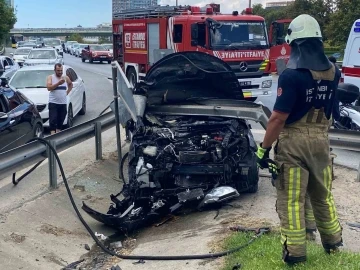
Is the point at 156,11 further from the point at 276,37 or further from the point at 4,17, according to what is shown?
the point at 4,17

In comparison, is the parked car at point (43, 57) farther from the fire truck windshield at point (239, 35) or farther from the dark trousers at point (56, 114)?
the dark trousers at point (56, 114)

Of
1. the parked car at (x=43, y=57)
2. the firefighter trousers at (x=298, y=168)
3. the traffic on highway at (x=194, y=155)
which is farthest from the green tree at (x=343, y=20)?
the firefighter trousers at (x=298, y=168)

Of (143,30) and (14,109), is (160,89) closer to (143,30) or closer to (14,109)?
(14,109)

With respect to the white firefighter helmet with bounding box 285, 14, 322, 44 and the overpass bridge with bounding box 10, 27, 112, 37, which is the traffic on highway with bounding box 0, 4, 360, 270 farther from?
the overpass bridge with bounding box 10, 27, 112, 37

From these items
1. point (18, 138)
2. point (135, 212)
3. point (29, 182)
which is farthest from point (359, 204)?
point (18, 138)

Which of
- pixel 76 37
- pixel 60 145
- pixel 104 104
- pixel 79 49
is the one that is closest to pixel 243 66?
pixel 104 104

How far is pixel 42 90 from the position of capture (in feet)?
48.4

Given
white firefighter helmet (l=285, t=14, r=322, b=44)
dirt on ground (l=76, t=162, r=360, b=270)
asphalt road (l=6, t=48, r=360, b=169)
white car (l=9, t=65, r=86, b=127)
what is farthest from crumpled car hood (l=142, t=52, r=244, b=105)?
white car (l=9, t=65, r=86, b=127)

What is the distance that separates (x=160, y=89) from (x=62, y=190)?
6.81 ft

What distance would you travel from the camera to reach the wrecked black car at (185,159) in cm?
741

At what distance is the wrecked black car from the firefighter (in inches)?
94.6

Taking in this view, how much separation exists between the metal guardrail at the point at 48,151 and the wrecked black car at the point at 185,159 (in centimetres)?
96

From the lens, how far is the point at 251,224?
652 cm

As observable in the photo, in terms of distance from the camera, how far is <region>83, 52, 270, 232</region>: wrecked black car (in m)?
7.41
